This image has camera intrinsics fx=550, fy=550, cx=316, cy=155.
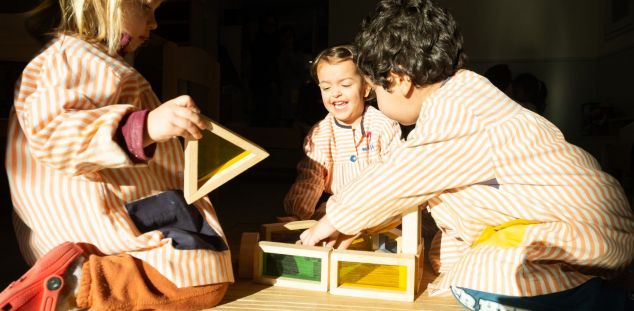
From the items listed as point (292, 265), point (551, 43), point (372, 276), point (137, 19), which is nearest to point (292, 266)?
point (292, 265)

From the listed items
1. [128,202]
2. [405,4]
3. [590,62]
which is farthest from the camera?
[590,62]

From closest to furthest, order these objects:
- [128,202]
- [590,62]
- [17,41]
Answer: [128,202], [17,41], [590,62]

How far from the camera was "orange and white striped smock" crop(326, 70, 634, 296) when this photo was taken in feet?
2.52

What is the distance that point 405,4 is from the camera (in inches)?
36.8

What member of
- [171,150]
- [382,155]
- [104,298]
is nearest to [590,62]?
[382,155]

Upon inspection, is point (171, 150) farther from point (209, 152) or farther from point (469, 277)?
point (469, 277)

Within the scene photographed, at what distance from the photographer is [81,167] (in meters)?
0.74

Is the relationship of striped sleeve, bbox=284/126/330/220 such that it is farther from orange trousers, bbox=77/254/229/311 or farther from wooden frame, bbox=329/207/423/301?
orange trousers, bbox=77/254/229/311

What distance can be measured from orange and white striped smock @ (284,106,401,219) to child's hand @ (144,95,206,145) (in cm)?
67

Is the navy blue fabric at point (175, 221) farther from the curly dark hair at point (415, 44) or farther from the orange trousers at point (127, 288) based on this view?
the curly dark hair at point (415, 44)

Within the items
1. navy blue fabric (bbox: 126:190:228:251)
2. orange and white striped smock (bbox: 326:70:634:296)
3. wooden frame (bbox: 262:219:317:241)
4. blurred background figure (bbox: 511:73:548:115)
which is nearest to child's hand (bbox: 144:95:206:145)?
navy blue fabric (bbox: 126:190:228:251)

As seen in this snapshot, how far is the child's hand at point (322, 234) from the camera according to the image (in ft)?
3.02

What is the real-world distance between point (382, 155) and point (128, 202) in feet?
2.37

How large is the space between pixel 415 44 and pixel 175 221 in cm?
47
